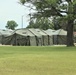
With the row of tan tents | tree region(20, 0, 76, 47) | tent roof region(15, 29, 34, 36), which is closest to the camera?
tree region(20, 0, 76, 47)

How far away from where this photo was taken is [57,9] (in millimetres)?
46000

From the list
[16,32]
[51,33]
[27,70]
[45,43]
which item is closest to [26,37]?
[16,32]

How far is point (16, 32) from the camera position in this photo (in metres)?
60.2

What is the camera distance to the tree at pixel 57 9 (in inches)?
1740

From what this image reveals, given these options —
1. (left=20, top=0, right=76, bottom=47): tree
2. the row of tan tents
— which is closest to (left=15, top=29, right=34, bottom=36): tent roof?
the row of tan tents

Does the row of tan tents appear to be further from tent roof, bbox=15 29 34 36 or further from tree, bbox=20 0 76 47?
tree, bbox=20 0 76 47

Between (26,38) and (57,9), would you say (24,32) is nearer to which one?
(26,38)

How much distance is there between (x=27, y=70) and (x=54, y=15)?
3302 cm

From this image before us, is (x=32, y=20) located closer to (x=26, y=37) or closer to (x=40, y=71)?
(x=26, y=37)

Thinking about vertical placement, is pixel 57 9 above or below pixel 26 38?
above

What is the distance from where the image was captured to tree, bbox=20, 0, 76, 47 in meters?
44.2

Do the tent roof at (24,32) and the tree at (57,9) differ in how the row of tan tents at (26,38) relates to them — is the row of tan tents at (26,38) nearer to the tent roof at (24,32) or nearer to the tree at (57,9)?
the tent roof at (24,32)

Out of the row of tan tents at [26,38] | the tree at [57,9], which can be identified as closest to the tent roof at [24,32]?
the row of tan tents at [26,38]

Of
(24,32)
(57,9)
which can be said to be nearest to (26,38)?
(24,32)
